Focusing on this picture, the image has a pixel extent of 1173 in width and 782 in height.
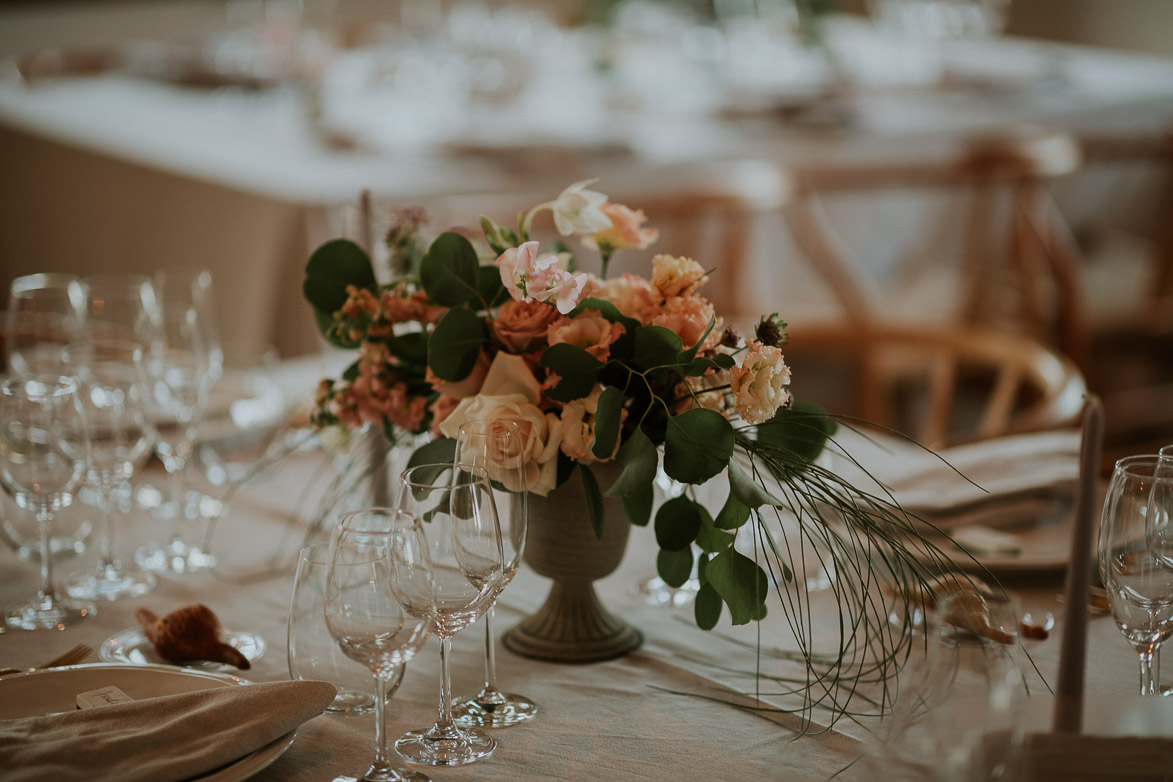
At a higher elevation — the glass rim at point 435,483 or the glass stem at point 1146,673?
the glass rim at point 435,483

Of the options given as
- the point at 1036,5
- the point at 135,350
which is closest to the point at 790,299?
the point at 135,350

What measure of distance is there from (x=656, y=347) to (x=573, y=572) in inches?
8.7

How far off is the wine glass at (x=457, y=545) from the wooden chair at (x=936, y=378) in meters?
0.34

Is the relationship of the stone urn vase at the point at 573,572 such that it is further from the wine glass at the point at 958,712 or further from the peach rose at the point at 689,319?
the wine glass at the point at 958,712

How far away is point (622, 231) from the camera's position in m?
1.01

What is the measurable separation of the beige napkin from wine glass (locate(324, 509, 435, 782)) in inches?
3.1

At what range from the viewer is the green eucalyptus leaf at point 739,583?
91 cm

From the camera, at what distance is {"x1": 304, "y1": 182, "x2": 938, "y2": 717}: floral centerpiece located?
0.88 meters

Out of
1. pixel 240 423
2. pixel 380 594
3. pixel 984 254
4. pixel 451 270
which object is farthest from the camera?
pixel 984 254

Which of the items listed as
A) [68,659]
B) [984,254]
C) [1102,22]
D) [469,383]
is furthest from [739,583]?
[1102,22]

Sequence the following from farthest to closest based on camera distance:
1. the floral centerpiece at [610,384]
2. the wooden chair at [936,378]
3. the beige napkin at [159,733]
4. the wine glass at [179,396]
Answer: the wooden chair at [936,378] → the wine glass at [179,396] → the floral centerpiece at [610,384] → the beige napkin at [159,733]

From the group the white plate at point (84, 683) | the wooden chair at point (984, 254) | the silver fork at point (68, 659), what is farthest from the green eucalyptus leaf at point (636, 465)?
the wooden chair at point (984, 254)

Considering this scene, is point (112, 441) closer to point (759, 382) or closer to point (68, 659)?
point (68, 659)

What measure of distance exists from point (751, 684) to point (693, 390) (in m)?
0.25
